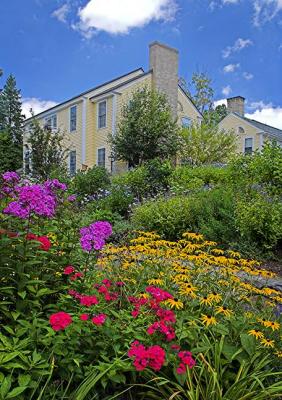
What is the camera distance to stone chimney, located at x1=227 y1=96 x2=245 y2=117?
2850 centimetres

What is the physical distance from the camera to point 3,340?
1998 millimetres

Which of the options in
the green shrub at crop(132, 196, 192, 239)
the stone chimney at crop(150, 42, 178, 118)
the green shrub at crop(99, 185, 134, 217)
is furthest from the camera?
the stone chimney at crop(150, 42, 178, 118)

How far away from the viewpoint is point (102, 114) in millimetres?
21094

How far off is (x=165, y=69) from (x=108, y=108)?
11.3ft

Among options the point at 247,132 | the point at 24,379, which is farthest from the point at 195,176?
the point at 247,132

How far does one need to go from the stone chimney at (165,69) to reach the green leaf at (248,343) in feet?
62.4

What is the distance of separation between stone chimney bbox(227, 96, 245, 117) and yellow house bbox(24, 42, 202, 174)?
18.5 ft

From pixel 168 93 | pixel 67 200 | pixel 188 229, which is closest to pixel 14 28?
pixel 188 229

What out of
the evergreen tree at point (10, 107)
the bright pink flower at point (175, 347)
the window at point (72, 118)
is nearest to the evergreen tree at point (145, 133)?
the window at point (72, 118)

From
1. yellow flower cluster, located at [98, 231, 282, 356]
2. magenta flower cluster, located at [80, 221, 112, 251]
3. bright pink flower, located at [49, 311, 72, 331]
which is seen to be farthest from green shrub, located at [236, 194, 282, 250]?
bright pink flower, located at [49, 311, 72, 331]

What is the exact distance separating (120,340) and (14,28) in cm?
689

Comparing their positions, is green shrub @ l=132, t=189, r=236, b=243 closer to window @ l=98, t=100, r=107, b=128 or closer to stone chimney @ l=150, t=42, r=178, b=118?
window @ l=98, t=100, r=107, b=128

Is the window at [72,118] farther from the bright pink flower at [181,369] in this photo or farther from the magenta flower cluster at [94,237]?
the bright pink flower at [181,369]

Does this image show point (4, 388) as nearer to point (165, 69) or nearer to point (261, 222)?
point (261, 222)
